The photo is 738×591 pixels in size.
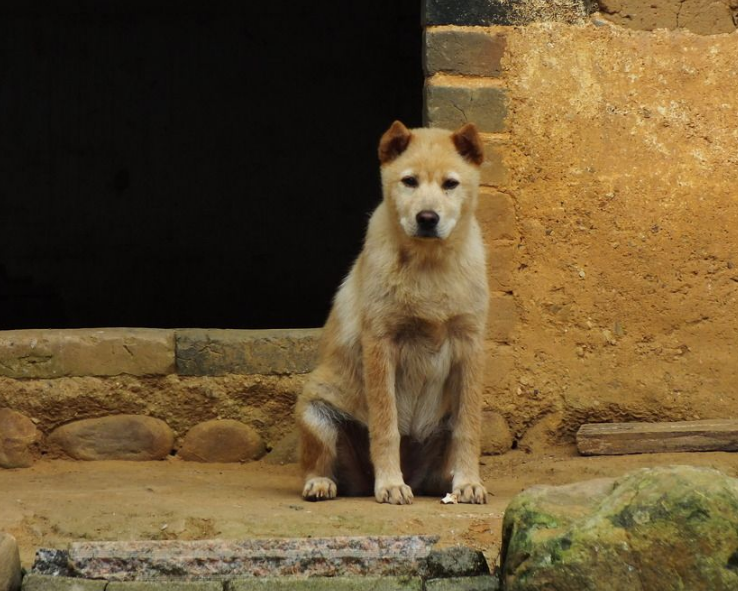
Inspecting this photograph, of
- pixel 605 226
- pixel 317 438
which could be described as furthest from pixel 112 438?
pixel 605 226

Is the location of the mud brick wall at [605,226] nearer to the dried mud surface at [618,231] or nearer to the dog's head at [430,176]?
the dried mud surface at [618,231]

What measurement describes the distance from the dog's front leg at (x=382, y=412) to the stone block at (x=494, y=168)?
1.19 metres

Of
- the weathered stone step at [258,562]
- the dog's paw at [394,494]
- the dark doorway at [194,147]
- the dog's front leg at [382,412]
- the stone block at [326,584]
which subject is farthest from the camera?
the dark doorway at [194,147]

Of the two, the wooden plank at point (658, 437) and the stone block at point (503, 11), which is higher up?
the stone block at point (503, 11)

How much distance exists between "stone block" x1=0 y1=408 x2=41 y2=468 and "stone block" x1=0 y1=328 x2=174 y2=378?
0.69 ft

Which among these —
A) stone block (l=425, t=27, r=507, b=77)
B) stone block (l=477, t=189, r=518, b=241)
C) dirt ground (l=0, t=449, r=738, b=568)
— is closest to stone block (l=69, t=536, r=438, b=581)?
dirt ground (l=0, t=449, r=738, b=568)

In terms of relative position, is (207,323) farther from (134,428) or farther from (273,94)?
(134,428)

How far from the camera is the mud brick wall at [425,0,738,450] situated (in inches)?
255

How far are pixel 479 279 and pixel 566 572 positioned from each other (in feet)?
6.63

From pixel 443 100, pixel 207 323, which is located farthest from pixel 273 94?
pixel 443 100

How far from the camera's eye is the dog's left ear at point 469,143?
5.70 m

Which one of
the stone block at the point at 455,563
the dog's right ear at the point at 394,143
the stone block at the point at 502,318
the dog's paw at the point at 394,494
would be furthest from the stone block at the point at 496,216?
the stone block at the point at 455,563

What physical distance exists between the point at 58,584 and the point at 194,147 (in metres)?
8.05

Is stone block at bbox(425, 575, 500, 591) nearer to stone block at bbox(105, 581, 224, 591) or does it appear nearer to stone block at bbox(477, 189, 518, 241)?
stone block at bbox(105, 581, 224, 591)
